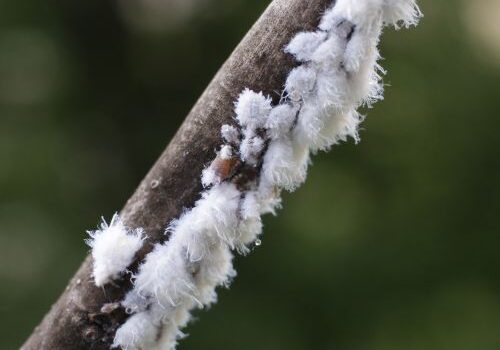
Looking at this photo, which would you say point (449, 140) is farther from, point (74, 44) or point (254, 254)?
point (74, 44)

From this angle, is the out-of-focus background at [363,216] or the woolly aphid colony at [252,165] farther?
the out-of-focus background at [363,216]

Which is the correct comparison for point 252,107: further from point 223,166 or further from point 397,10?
point 397,10

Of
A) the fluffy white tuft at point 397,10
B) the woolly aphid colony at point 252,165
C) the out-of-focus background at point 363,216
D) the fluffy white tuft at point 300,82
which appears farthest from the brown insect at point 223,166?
the out-of-focus background at point 363,216

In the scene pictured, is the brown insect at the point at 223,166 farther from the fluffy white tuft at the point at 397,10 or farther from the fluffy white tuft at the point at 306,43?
the fluffy white tuft at the point at 397,10

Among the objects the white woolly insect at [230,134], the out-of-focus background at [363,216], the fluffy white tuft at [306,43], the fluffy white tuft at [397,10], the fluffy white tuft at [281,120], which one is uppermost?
the out-of-focus background at [363,216]

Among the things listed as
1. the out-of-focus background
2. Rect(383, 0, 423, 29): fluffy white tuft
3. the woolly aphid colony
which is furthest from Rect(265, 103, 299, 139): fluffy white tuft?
the out-of-focus background

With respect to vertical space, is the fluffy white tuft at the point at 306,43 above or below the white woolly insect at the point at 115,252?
above

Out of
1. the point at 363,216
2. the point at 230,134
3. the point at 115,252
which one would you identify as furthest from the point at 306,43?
the point at 363,216

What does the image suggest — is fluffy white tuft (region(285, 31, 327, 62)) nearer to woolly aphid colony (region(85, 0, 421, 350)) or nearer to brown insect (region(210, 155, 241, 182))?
woolly aphid colony (region(85, 0, 421, 350))
